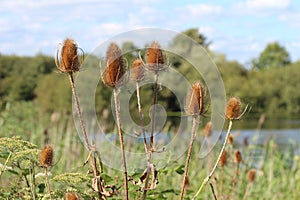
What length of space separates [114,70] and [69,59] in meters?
0.09

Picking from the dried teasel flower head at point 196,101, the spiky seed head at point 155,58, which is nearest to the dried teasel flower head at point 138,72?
the spiky seed head at point 155,58

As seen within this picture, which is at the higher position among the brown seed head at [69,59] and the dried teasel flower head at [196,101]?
the brown seed head at [69,59]

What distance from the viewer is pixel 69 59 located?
106 cm

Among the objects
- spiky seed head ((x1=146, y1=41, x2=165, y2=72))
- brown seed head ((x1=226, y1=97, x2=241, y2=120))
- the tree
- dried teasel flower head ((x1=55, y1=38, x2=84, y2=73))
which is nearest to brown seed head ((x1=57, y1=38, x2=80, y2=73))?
dried teasel flower head ((x1=55, y1=38, x2=84, y2=73))

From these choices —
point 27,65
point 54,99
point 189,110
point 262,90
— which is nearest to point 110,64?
point 189,110

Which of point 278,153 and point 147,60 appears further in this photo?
point 278,153

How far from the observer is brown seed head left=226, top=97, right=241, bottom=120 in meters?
1.15

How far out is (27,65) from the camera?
29.9 meters

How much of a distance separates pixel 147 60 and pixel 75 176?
11.8 inches

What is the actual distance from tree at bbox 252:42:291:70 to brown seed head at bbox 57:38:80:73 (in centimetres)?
5374

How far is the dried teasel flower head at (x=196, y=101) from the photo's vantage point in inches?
42.1

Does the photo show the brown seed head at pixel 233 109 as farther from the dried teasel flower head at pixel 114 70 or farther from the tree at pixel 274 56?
the tree at pixel 274 56

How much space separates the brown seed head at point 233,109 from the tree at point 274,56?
5359 cm

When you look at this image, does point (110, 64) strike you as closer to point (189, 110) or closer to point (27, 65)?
point (189, 110)
